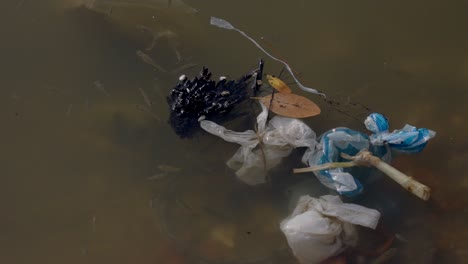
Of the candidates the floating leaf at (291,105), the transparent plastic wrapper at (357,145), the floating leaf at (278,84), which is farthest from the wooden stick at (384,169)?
the floating leaf at (278,84)

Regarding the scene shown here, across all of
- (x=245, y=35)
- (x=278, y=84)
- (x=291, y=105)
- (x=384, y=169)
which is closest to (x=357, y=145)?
(x=384, y=169)

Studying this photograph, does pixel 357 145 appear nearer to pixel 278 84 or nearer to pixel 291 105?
pixel 291 105

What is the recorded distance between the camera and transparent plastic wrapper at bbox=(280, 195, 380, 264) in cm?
263

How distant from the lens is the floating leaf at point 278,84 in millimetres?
2957

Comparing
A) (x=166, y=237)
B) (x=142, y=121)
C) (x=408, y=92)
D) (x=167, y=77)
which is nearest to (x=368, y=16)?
(x=408, y=92)

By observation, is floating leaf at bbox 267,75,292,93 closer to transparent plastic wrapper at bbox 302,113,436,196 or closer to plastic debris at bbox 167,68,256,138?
plastic debris at bbox 167,68,256,138

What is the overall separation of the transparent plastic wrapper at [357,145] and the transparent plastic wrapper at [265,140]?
0.08 metres

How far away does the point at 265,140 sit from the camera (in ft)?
9.17

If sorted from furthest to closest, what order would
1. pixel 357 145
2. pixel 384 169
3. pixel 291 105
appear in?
pixel 291 105
pixel 357 145
pixel 384 169

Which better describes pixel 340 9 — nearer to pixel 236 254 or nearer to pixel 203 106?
pixel 203 106

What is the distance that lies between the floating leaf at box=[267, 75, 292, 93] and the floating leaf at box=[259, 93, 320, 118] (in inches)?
0.9

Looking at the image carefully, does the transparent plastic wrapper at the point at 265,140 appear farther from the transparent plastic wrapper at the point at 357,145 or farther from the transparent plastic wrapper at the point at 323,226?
the transparent plastic wrapper at the point at 323,226

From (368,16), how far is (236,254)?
1.50m

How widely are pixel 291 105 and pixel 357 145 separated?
40 cm
